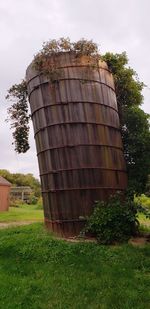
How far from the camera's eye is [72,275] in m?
8.23

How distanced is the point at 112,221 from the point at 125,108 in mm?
5000

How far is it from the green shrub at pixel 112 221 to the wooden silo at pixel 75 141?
451 mm

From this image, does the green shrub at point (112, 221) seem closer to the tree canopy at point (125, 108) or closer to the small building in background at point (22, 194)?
the tree canopy at point (125, 108)

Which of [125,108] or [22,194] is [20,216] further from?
[22,194]

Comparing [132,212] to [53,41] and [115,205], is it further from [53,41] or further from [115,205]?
[53,41]

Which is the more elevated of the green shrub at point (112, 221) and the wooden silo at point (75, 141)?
the wooden silo at point (75, 141)

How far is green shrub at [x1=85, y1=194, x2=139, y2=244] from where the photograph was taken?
10375mm

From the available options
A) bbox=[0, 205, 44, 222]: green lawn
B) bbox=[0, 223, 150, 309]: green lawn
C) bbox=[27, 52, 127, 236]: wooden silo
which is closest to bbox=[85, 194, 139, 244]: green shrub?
bbox=[27, 52, 127, 236]: wooden silo

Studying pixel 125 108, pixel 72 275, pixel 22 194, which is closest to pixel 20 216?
pixel 125 108

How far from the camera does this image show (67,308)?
6859 millimetres

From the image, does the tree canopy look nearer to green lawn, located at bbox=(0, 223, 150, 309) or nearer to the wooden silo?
the wooden silo

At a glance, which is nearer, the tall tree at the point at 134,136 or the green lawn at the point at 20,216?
the tall tree at the point at 134,136

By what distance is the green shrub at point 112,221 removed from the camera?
10.4m

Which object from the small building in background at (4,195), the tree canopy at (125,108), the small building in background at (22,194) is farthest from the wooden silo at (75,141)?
the small building in background at (22,194)
